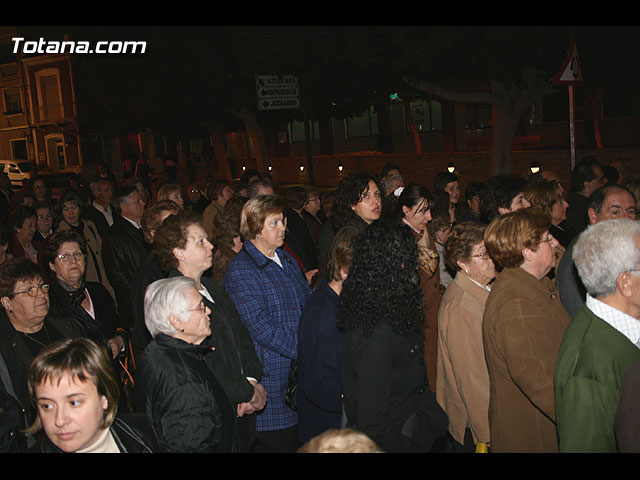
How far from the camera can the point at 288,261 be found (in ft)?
15.7

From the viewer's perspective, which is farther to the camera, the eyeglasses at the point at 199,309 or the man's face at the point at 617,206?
the man's face at the point at 617,206

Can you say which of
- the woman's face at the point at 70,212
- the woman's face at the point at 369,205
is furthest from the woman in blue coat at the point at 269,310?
the woman's face at the point at 70,212

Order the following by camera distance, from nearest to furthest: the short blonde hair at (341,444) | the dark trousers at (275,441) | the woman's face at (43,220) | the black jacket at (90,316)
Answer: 1. the short blonde hair at (341,444)
2. the dark trousers at (275,441)
3. the black jacket at (90,316)
4. the woman's face at (43,220)

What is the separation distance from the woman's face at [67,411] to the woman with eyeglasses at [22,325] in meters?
1.24

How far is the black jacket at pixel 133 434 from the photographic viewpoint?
109 inches

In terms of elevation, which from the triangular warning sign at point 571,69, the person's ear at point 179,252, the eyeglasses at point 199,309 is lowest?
the eyeglasses at point 199,309

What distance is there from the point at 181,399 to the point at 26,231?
5374 mm

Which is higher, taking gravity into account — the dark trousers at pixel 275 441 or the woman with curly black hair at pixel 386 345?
the woman with curly black hair at pixel 386 345

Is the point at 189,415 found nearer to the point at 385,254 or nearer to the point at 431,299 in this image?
the point at 385,254

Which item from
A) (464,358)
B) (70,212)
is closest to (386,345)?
(464,358)

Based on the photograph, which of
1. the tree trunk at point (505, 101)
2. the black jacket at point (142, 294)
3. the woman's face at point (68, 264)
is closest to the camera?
the black jacket at point (142, 294)

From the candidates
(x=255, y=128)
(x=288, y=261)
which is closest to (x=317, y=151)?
(x=255, y=128)

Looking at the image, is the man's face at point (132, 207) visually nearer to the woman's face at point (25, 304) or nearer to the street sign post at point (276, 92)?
the woman's face at point (25, 304)

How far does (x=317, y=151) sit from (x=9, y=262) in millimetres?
37565
